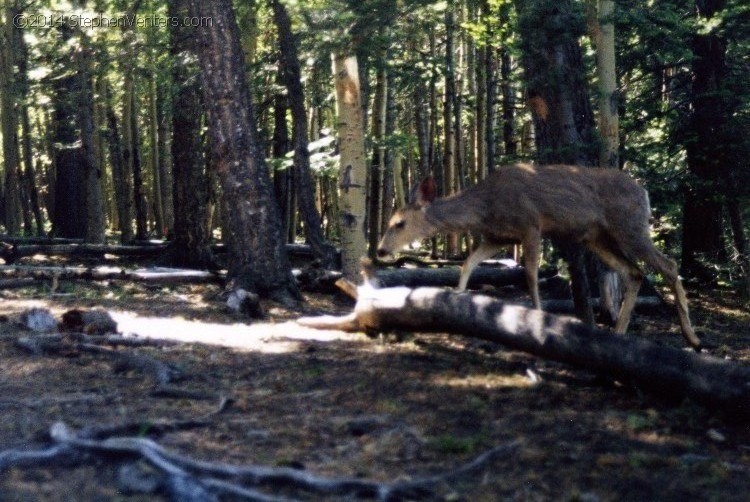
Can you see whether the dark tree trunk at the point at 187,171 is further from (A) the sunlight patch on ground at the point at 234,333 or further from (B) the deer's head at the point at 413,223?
(B) the deer's head at the point at 413,223

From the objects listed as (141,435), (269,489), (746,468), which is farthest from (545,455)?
(141,435)

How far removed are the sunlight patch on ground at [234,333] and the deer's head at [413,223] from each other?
1.24 meters

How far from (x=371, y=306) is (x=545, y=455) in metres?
4.36

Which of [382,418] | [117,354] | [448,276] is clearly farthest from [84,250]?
[382,418]

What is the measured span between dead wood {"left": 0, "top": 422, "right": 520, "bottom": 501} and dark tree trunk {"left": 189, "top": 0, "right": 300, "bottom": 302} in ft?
27.6

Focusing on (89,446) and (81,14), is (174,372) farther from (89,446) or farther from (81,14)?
(81,14)

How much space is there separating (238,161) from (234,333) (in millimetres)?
3400

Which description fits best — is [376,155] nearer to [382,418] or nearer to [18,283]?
→ [18,283]

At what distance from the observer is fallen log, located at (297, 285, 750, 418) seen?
659 centimetres

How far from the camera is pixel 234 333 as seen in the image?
1139 cm

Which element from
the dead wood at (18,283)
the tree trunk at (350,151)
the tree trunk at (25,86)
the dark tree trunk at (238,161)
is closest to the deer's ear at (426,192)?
the tree trunk at (350,151)

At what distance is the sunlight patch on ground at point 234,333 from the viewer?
10570mm

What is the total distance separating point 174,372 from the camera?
27.8ft

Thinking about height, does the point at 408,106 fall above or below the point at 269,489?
above
